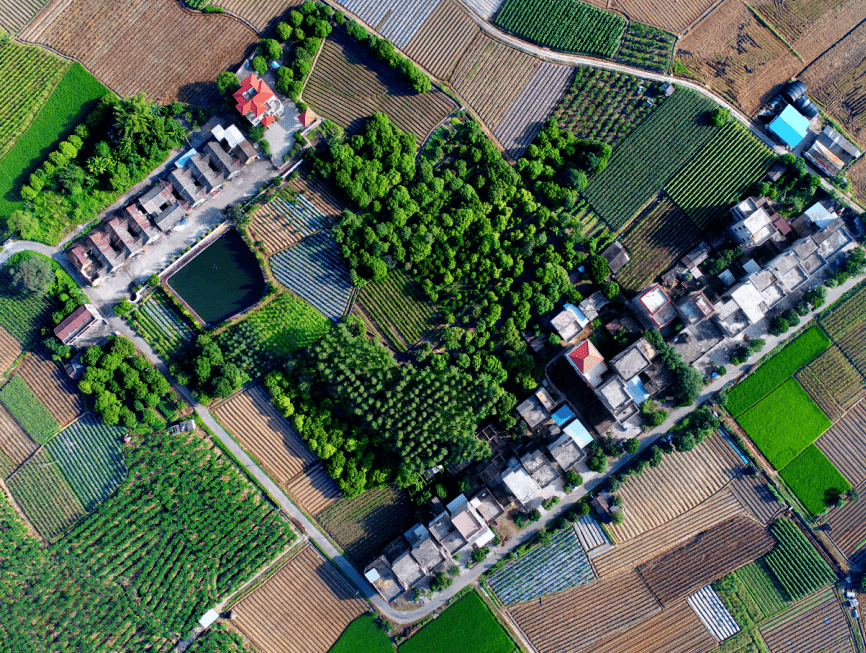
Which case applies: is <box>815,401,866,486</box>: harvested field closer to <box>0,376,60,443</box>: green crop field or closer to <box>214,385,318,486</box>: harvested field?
<box>214,385,318,486</box>: harvested field

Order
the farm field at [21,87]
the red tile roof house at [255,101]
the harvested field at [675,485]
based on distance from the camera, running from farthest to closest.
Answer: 1. the harvested field at [675,485]
2. the farm field at [21,87]
3. the red tile roof house at [255,101]

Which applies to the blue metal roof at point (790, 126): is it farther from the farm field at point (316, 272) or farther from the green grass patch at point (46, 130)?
the green grass patch at point (46, 130)

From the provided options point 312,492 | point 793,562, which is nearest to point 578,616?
point 793,562

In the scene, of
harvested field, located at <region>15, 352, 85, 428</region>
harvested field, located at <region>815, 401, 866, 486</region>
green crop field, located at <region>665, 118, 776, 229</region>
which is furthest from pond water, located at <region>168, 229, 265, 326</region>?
harvested field, located at <region>815, 401, 866, 486</region>

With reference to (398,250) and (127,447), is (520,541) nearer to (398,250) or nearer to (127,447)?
(398,250)

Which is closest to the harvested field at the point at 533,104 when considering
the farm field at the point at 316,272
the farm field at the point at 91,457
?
the farm field at the point at 316,272
